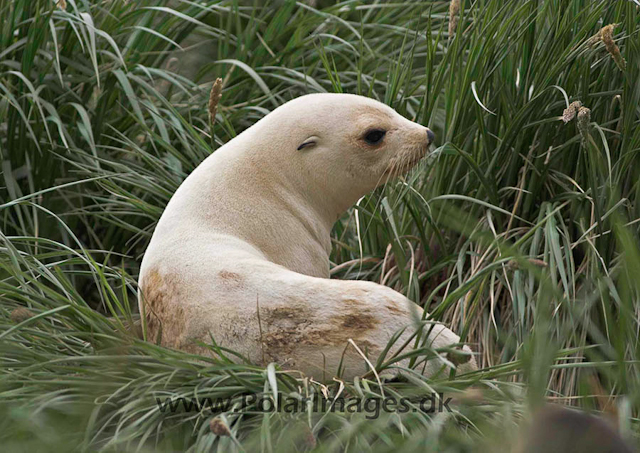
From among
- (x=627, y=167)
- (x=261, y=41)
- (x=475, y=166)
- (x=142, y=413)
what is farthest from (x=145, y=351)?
(x=261, y=41)

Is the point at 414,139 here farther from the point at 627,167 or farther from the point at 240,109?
the point at 240,109

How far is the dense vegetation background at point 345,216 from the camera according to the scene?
8.05 ft

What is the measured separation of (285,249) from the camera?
320 centimetres

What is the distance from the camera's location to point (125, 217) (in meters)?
4.50

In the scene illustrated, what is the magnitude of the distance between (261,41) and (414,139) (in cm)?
223

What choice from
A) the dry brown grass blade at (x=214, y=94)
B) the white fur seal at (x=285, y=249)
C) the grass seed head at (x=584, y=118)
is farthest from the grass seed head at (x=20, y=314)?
the grass seed head at (x=584, y=118)

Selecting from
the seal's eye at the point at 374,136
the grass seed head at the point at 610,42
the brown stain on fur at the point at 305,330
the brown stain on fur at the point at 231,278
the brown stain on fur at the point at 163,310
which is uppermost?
the grass seed head at the point at 610,42

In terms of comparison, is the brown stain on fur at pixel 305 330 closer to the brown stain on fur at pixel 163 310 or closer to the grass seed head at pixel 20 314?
the brown stain on fur at pixel 163 310

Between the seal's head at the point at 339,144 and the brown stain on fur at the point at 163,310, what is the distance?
0.65 meters

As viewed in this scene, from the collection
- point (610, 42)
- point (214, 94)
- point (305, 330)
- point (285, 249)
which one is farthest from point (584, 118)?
point (214, 94)

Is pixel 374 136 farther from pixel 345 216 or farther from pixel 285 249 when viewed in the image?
pixel 345 216

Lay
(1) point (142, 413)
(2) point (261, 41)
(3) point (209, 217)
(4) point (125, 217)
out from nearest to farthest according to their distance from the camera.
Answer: (1) point (142, 413) < (3) point (209, 217) < (4) point (125, 217) < (2) point (261, 41)

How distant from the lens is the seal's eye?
3404 mm

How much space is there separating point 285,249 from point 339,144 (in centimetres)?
44
